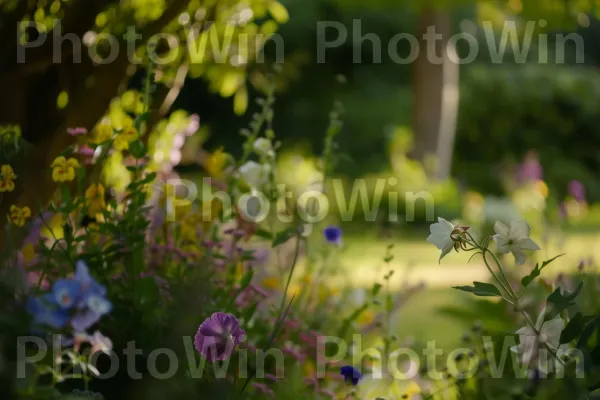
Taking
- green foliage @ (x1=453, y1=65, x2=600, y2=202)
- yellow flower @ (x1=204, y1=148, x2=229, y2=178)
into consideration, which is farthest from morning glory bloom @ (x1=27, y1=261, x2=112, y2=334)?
green foliage @ (x1=453, y1=65, x2=600, y2=202)

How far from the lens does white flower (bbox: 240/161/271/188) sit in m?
2.60

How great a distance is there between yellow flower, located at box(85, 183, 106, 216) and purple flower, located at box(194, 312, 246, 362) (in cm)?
65

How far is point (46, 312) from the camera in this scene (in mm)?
1414

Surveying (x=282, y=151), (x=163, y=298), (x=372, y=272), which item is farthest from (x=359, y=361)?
(x=282, y=151)

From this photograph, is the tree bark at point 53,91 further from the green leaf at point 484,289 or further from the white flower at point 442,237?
the green leaf at point 484,289

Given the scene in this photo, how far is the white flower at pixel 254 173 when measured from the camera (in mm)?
2602

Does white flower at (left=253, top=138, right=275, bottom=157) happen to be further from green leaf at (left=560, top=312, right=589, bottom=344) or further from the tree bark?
green leaf at (left=560, top=312, right=589, bottom=344)

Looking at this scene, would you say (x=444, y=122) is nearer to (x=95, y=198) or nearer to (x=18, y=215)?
(x=95, y=198)

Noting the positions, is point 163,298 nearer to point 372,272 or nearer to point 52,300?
point 52,300

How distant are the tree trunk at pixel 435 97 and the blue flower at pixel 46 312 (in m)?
11.5

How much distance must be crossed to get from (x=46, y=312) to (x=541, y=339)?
0.86 metres

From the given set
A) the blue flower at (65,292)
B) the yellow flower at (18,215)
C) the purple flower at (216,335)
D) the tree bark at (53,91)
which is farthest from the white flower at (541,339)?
the tree bark at (53,91)

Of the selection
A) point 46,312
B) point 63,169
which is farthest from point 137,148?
point 46,312

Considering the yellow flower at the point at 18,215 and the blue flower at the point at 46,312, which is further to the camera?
the yellow flower at the point at 18,215
